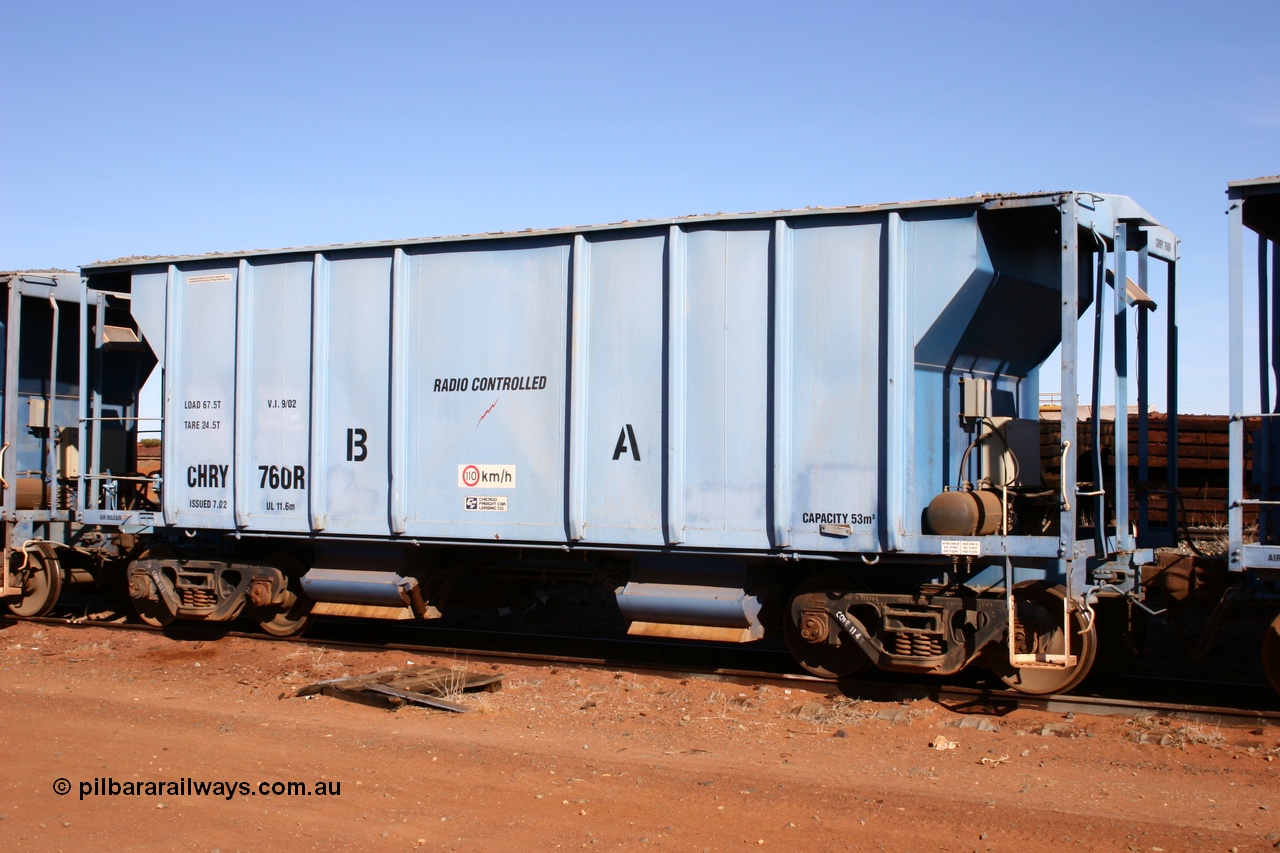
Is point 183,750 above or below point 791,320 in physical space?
below

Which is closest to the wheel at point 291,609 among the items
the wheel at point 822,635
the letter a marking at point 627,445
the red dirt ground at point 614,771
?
the red dirt ground at point 614,771

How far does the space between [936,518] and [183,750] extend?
18.0 feet

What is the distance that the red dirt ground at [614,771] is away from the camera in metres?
5.52

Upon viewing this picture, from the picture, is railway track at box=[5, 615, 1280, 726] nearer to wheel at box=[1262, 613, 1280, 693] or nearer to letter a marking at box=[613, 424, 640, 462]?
wheel at box=[1262, 613, 1280, 693]

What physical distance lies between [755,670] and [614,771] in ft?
10.2

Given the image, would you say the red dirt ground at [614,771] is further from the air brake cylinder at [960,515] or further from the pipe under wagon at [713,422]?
the air brake cylinder at [960,515]

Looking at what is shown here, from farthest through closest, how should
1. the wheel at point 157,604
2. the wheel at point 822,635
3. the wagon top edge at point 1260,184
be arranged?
the wheel at point 157,604, the wheel at point 822,635, the wagon top edge at point 1260,184

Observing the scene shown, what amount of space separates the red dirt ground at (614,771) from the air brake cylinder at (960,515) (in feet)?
4.54

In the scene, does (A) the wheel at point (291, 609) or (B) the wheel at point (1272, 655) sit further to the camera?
(A) the wheel at point (291, 609)

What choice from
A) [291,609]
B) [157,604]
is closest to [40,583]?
[157,604]

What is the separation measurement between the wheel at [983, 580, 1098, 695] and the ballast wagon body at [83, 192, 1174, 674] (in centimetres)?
13

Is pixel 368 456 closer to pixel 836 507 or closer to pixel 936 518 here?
pixel 836 507

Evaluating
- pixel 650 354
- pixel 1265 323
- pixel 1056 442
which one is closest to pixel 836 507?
pixel 650 354

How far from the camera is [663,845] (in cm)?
538
